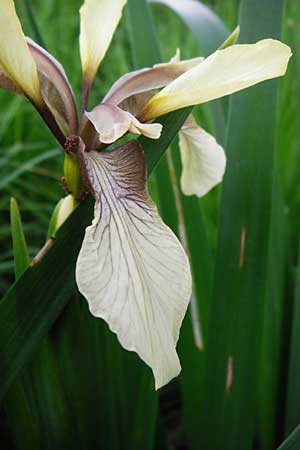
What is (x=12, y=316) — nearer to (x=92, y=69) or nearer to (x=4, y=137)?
(x=92, y=69)

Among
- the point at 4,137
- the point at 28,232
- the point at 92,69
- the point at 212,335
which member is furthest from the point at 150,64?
the point at 4,137

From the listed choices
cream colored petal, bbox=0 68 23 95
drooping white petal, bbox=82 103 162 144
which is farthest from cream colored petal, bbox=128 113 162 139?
cream colored petal, bbox=0 68 23 95

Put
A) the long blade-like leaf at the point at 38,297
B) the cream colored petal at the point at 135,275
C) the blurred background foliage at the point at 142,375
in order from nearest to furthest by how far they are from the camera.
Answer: the cream colored petal at the point at 135,275 → the long blade-like leaf at the point at 38,297 → the blurred background foliage at the point at 142,375

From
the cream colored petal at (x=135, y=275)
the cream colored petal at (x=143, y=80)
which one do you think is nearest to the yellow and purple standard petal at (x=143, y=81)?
the cream colored petal at (x=143, y=80)

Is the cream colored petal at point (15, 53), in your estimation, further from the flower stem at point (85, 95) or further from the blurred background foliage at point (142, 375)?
the blurred background foliage at point (142, 375)

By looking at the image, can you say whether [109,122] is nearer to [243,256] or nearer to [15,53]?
[15,53]

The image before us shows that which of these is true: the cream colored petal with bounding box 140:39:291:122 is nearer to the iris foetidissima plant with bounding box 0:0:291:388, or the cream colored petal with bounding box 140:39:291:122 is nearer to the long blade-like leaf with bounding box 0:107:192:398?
the iris foetidissima plant with bounding box 0:0:291:388
